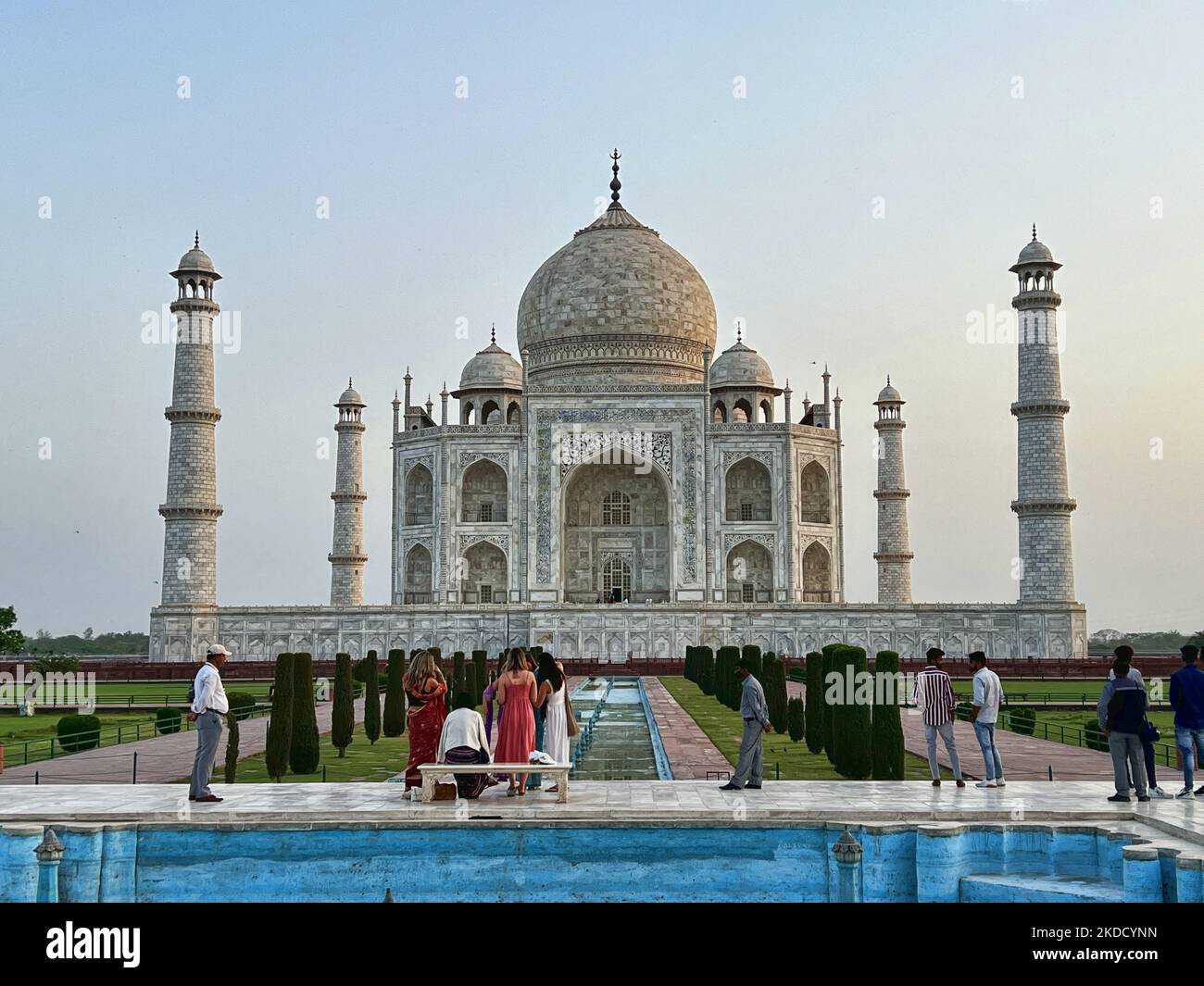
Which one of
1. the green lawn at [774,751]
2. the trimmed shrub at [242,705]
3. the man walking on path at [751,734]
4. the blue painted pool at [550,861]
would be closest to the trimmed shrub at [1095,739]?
the green lawn at [774,751]

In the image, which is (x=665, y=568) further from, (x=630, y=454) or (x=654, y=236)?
(x=654, y=236)

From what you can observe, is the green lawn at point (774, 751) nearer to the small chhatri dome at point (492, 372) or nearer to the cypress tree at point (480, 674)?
the cypress tree at point (480, 674)

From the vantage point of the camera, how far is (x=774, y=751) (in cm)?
1433

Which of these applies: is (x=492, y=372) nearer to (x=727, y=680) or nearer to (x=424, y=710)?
(x=727, y=680)

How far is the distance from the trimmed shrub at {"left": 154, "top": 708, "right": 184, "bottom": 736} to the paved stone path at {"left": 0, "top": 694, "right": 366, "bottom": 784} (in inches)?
7.8

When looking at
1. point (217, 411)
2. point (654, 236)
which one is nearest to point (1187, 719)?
point (217, 411)

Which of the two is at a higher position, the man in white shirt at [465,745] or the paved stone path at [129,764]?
the man in white shirt at [465,745]

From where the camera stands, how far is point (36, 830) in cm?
762

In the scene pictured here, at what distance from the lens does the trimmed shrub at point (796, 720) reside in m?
15.4

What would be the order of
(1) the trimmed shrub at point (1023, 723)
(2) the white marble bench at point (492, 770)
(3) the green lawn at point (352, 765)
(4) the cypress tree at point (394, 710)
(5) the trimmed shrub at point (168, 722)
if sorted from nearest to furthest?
1. (2) the white marble bench at point (492, 770)
2. (3) the green lawn at point (352, 765)
3. (1) the trimmed shrub at point (1023, 723)
4. (5) the trimmed shrub at point (168, 722)
5. (4) the cypress tree at point (394, 710)

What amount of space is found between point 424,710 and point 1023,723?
30.6ft

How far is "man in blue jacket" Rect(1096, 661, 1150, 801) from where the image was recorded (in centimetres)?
904

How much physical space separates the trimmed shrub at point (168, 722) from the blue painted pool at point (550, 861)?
893 centimetres
